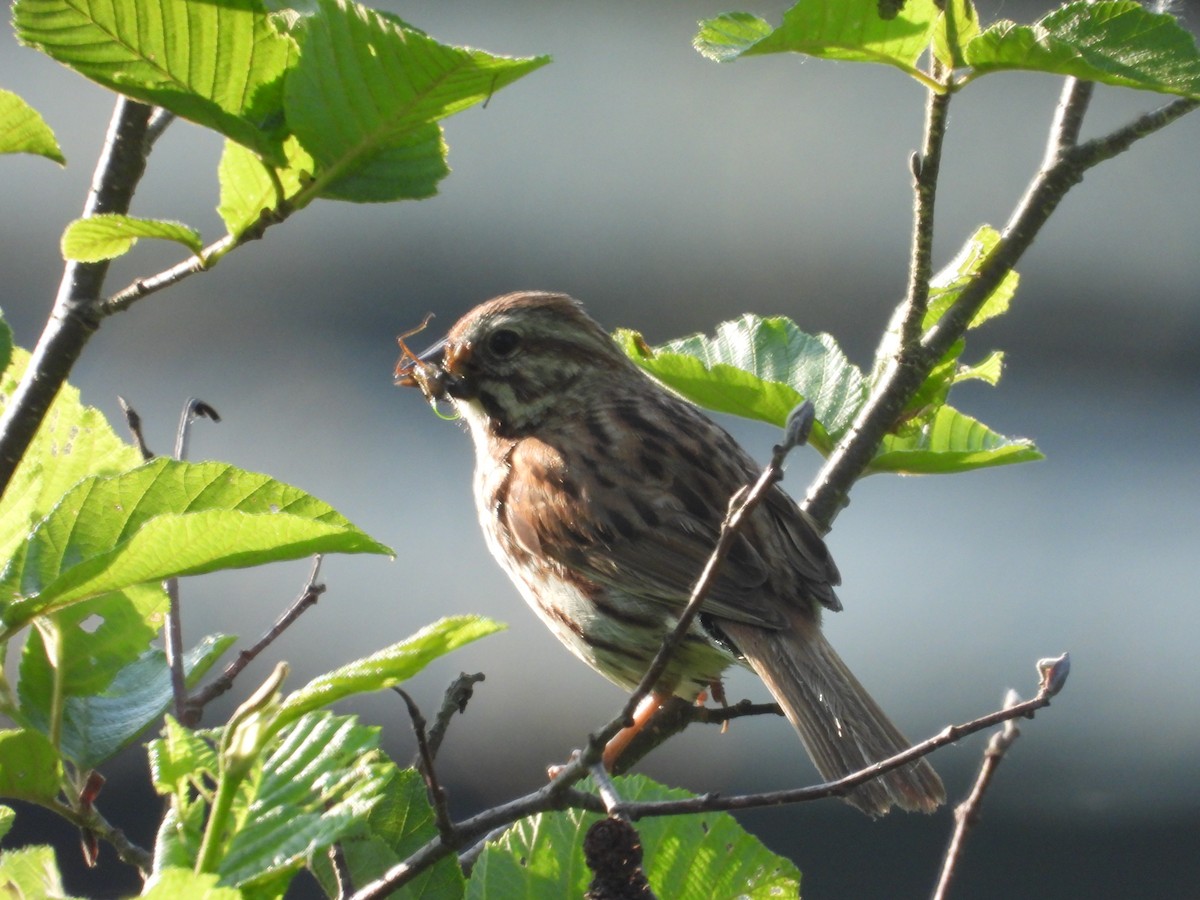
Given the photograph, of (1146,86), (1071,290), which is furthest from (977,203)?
(1146,86)

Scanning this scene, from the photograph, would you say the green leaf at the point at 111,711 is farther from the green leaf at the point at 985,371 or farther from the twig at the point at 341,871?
the green leaf at the point at 985,371

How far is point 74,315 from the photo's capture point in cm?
162

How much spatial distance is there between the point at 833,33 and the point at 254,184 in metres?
0.68

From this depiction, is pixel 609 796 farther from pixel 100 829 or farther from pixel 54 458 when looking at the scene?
pixel 54 458

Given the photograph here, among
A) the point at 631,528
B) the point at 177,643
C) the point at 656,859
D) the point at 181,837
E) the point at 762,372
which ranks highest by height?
the point at 762,372

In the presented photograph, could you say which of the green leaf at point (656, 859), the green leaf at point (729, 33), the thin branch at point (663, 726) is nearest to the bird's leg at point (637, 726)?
the thin branch at point (663, 726)

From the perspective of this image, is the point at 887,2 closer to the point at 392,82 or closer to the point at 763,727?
the point at 392,82

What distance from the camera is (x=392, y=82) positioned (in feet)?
5.11

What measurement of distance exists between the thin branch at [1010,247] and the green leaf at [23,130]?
117 cm

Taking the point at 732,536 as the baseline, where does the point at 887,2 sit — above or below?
above

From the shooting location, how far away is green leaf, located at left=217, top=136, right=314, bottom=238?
1.63 meters

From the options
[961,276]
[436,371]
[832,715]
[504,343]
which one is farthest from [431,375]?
[961,276]

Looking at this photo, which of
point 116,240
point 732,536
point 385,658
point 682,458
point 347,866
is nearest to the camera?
point 385,658

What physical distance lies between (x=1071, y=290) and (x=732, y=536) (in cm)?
520
